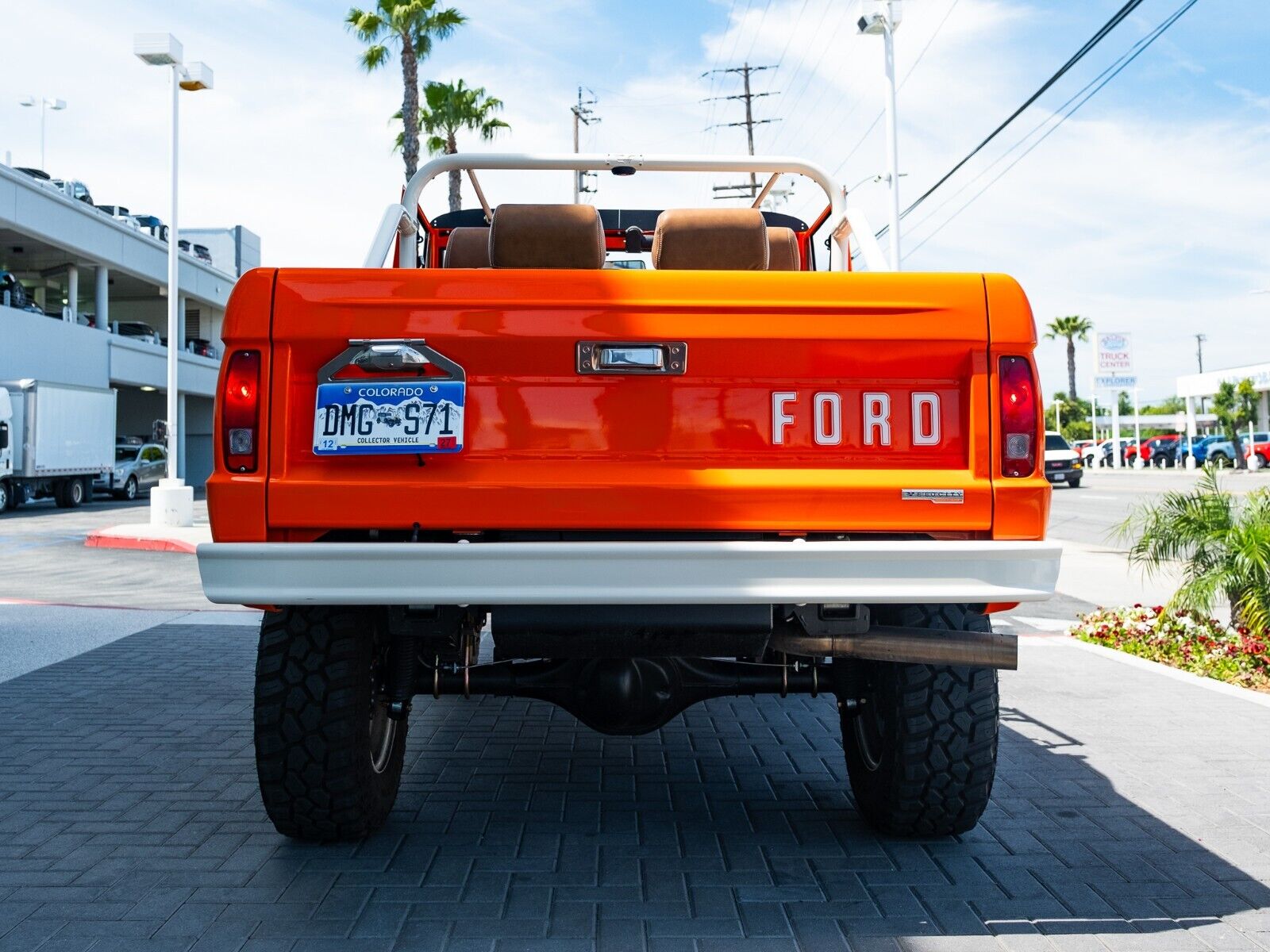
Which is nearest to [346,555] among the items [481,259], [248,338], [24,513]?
[248,338]

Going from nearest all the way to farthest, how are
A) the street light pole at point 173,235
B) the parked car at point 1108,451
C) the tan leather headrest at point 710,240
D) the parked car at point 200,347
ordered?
the tan leather headrest at point 710,240 → the street light pole at point 173,235 → the parked car at point 200,347 → the parked car at point 1108,451

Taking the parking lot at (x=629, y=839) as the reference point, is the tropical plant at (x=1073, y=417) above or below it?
above

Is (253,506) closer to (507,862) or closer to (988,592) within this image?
(507,862)

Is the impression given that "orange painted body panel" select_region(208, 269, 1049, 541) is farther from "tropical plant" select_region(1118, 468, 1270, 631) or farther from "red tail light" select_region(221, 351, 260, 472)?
"tropical plant" select_region(1118, 468, 1270, 631)

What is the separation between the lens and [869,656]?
345cm

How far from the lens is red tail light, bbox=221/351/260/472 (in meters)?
3.32

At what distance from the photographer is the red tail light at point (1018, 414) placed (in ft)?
11.2

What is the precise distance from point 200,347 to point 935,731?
4844cm

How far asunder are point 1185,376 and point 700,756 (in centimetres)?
7633

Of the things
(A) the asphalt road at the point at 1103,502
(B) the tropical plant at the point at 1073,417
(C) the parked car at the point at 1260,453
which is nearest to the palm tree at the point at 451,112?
(A) the asphalt road at the point at 1103,502

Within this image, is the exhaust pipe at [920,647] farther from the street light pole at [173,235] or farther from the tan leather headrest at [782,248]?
the street light pole at [173,235]

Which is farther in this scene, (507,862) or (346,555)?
(507,862)

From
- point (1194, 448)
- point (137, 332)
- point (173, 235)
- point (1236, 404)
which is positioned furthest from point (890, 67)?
point (1236, 404)

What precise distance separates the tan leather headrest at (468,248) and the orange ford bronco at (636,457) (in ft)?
6.77
